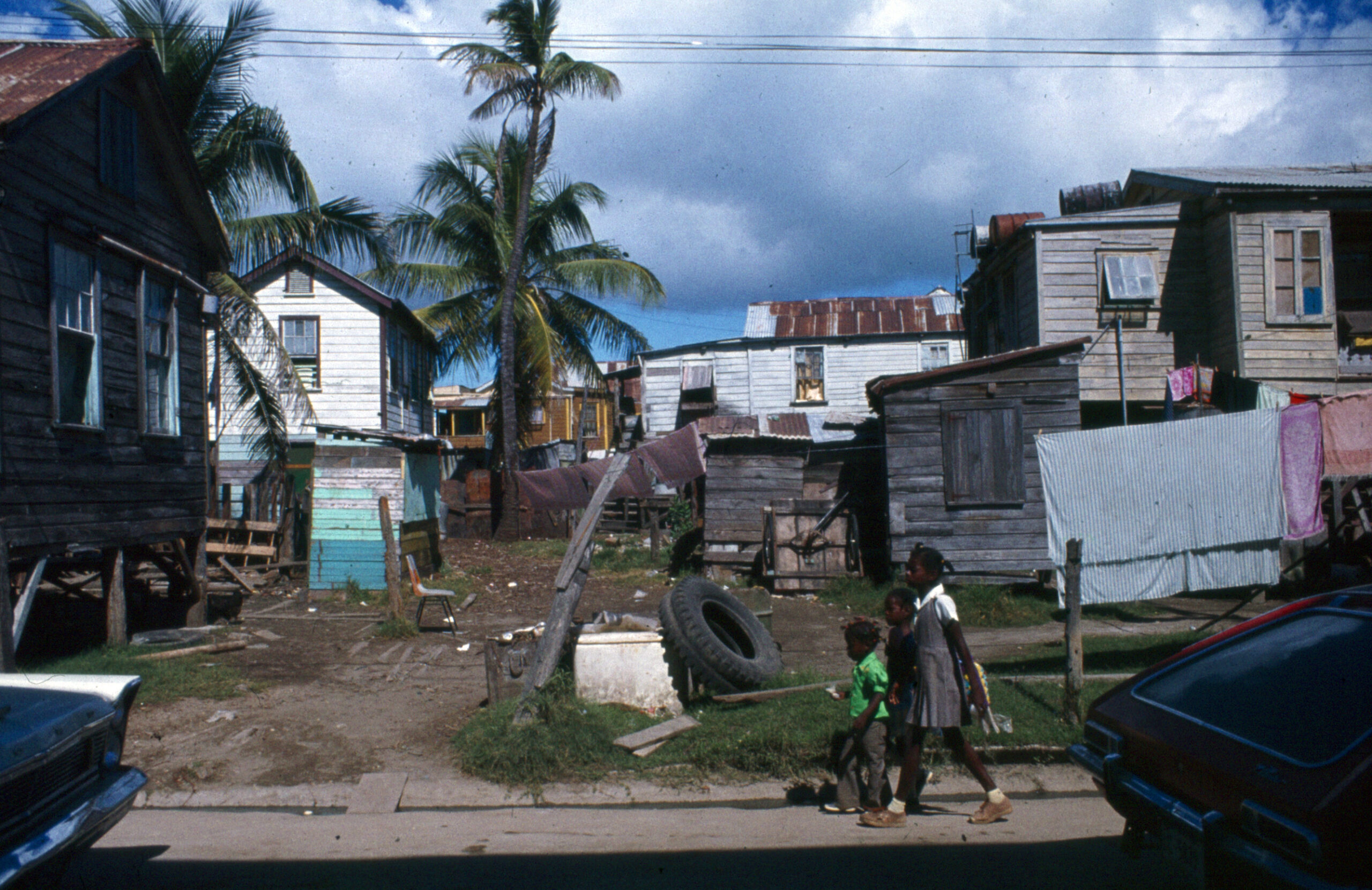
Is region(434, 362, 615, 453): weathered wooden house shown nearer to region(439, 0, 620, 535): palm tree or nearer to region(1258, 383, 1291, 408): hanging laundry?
region(439, 0, 620, 535): palm tree

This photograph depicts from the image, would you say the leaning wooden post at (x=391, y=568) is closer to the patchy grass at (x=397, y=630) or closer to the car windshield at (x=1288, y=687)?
the patchy grass at (x=397, y=630)

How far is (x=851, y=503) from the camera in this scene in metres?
14.9

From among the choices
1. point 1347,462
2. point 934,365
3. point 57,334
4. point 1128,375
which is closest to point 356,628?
point 57,334

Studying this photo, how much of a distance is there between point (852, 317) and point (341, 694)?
855 inches

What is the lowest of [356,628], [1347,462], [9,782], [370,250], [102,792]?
[356,628]

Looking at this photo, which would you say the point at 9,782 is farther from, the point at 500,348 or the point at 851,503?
the point at 500,348

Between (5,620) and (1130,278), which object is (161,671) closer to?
(5,620)

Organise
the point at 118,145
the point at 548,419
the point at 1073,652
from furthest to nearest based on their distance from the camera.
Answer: the point at 548,419
the point at 118,145
the point at 1073,652

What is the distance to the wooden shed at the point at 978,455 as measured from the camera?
1325 cm

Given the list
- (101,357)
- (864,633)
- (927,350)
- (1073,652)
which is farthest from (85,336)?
(927,350)

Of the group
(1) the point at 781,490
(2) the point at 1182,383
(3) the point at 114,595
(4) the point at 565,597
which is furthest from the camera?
(1) the point at 781,490

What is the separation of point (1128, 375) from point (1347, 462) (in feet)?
23.6

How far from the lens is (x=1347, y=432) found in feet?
27.3

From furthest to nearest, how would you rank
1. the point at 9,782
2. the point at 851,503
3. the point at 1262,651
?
1. the point at 851,503
2. the point at 1262,651
3. the point at 9,782
